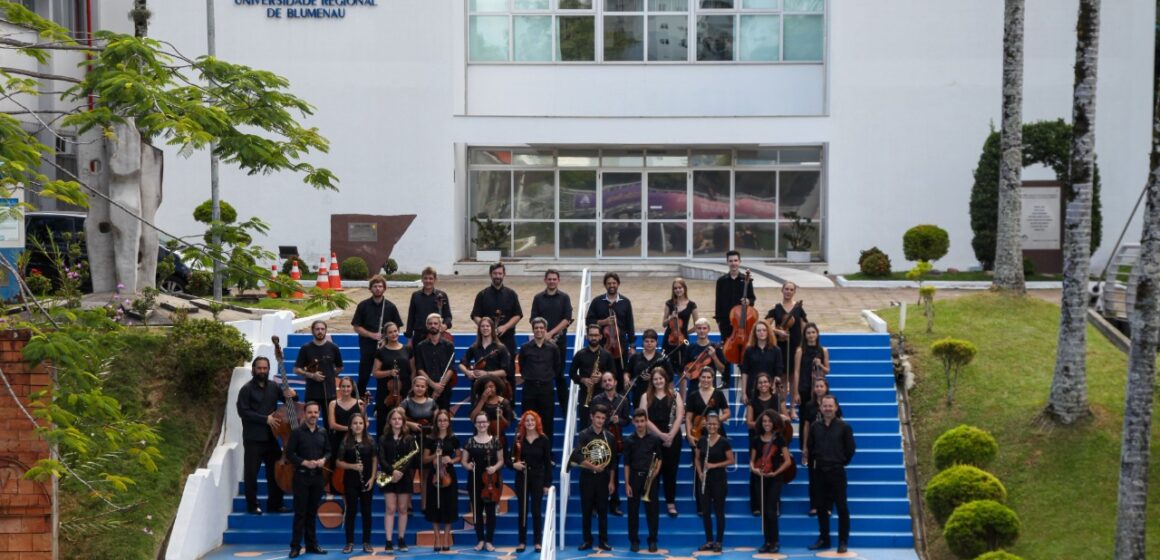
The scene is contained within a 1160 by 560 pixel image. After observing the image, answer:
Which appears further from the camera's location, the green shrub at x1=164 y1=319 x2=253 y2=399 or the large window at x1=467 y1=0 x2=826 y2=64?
the large window at x1=467 y1=0 x2=826 y2=64

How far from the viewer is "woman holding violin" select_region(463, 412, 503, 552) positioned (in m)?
16.2

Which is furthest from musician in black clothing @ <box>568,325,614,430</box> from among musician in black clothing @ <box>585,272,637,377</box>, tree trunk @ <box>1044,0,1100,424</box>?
tree trunk @ <box>1044,0,1100,424</box>

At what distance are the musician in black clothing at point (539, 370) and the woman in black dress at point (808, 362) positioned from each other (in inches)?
110

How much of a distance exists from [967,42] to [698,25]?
591 cm

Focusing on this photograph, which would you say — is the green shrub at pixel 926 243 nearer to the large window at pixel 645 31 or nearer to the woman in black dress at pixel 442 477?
the large window at pixel 645 31

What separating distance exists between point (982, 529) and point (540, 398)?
17.0 ft

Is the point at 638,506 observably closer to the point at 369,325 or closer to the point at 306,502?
the point at 306,502

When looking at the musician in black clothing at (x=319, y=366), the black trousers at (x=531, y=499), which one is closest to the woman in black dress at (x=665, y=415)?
the black trousers at (x=531, y=499)

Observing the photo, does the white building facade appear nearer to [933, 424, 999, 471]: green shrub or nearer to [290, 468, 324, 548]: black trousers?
[290, 468, 324, 548]: black trousers

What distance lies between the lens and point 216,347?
62.3 feet

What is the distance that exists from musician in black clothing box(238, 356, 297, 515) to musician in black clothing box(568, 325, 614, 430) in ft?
11.3

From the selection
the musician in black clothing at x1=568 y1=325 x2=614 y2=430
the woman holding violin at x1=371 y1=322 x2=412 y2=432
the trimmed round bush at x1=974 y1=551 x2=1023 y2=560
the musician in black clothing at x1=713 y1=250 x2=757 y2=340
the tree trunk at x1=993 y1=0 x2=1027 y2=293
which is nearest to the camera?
the trimmed round bush at x1=974 y1=551 x2=1023 y2=560

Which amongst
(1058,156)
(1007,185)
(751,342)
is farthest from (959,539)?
(1058,156)

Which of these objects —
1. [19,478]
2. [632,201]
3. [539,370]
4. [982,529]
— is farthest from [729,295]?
[632,201]
